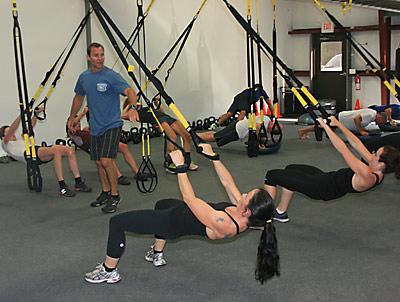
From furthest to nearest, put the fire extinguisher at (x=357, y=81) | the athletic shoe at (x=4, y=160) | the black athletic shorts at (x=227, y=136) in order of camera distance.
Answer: the fire extinguisher at (x=357, y=81) < the black athletic shorts at (x=227, y=136) < the athletic shoe at (x=4, y=160)

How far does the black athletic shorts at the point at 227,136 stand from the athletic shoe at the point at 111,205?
3021 mm

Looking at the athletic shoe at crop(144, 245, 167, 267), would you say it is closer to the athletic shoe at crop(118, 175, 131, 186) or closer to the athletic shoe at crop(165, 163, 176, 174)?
the athletic shoe at crop(118, 175, 131, 186)

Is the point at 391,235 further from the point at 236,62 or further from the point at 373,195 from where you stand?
the point at 236,62

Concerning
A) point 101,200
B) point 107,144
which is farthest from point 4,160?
point 107,144

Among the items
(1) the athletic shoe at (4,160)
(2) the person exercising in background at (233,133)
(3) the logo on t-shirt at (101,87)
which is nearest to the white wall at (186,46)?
(1) the athletic shoe at (4,160)

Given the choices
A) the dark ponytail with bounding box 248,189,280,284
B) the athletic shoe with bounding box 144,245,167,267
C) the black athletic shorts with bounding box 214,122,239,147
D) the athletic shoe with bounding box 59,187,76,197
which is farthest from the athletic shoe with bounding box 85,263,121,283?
the black athletic shorts with bounding box 214,122,239,147

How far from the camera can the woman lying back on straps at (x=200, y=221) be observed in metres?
3.00

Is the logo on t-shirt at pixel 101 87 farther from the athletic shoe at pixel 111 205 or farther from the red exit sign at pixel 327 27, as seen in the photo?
the red exit sign at pixel 327 27

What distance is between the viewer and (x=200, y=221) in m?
3.10

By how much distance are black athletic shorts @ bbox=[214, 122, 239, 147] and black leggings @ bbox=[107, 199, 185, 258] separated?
4523 mm

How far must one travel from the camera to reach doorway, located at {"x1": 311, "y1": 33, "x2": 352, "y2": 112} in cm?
1227

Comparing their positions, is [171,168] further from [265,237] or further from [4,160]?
[265,237]

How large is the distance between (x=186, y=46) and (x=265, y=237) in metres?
8.04

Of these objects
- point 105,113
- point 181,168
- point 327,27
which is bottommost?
point 181,168
